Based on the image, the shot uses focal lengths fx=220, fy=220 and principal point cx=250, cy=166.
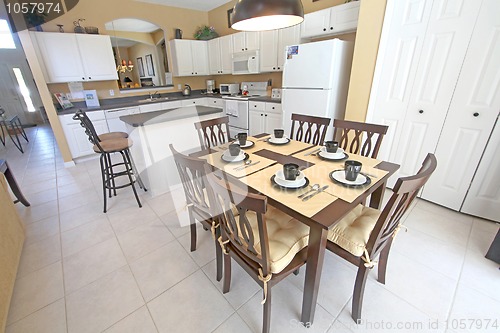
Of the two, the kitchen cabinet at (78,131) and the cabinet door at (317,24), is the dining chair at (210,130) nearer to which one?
the cabinet door at (317,24)

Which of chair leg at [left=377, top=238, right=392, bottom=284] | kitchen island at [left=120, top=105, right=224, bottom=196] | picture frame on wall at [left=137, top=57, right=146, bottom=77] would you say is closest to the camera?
chair leg at [left=377, top=238, right=392, bottom=284]

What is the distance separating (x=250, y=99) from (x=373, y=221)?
3.21m

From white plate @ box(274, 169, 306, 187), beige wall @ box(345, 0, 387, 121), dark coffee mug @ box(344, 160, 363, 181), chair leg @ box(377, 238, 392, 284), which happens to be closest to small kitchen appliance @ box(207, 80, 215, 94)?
beige wall @ box(345, 0, 387, 121)

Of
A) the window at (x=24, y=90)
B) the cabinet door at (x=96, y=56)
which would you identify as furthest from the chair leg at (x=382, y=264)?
Answer: the window at (x=24, y=90)

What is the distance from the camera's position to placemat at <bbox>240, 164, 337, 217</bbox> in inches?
41.3

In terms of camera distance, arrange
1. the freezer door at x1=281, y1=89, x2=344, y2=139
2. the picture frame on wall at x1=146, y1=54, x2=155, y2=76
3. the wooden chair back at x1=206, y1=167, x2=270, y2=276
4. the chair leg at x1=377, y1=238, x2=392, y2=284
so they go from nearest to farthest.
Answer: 1. the wooden chair back at x1=206, y1=167, x2=270, y2=276
2. the chair leg at x1=377, y1=238, x2=392, y2=284
3. the freezer door at x1=281, y1=89, x2=344, y2=139
4. the picture frame on wall at x1=146, y1=54, x2=155, y2=76

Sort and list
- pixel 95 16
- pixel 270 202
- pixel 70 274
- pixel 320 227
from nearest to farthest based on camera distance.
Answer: pixel 320 227 < pixel 270 202 < pixel 70 274 < pixel 95 16

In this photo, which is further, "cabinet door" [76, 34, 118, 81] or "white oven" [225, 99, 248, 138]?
"white oven" [225, 99, 248, 138]

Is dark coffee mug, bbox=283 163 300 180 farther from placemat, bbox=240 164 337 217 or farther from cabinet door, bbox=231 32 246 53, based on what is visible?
cabinet door, bbox=231 32 246 53

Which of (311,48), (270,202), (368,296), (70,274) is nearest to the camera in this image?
(270,202)

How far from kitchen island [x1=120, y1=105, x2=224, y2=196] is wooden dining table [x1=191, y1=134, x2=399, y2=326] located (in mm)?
959

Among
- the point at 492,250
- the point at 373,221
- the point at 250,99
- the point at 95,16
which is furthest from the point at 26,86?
the point at 492,250

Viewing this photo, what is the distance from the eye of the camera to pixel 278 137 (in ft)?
6.58

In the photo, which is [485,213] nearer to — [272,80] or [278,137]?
[278,137]
